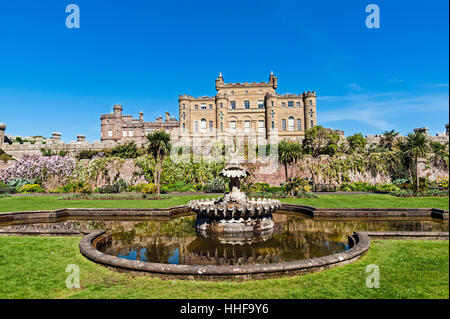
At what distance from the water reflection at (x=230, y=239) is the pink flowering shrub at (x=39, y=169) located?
2063cm

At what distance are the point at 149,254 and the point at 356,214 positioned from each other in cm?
947

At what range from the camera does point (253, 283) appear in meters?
5.22

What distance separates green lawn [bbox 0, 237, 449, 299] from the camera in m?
4.62

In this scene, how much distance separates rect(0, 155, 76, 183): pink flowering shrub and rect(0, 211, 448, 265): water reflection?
20.6 meters

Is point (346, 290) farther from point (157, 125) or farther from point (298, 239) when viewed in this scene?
point (157, 125)

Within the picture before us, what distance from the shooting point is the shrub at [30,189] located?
27.4 meters

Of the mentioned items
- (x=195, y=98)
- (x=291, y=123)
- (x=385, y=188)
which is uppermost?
(x=195, y=98)

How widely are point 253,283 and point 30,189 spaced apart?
30148mm

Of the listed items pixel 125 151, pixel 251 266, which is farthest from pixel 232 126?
pixel 251 266

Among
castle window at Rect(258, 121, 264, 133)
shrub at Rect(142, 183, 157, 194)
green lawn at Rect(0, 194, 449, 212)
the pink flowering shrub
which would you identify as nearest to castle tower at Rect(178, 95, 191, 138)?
castle window at Rect(258, 121, 264, 133)

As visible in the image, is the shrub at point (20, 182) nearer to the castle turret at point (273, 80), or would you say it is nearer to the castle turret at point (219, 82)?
the castle turret at point (219, 82)

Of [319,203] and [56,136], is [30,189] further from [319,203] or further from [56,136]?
[56,136]

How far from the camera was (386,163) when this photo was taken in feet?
96.2
